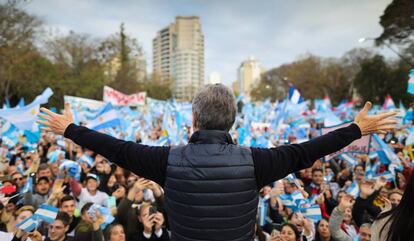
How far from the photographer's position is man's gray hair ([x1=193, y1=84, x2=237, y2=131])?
5.47 ft

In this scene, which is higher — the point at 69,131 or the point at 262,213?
the point at 69,131

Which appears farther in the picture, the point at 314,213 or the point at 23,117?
the point at 23,117

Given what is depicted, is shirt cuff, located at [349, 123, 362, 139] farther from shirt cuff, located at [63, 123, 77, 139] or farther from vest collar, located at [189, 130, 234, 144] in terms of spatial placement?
shirt cuff, located at [63, 123, 77, 139]

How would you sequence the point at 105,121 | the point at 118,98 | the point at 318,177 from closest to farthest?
1. the point at 318,177
2. the point at 105,121
3. the point at 118,98

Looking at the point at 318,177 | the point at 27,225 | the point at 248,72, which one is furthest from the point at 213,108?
the point at 248,72

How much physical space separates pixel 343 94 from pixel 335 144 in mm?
51320

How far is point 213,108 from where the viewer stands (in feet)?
5.47

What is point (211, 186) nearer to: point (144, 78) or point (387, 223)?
point (387, 223)

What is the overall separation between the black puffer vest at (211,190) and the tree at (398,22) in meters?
29.5

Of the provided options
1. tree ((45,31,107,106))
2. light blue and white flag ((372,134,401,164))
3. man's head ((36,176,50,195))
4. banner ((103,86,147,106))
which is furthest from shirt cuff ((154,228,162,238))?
tree ((45,31,107,106))

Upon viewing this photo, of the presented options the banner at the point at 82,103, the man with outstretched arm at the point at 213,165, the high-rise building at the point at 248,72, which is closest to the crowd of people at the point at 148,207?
the man with outstretched arm at the point at 213,165

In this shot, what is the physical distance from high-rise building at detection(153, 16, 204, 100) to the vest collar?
13922 cm

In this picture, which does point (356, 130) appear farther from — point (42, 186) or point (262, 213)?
point (42, 186)

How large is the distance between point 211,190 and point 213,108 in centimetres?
41
